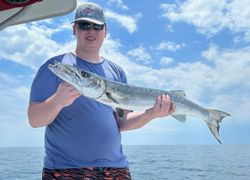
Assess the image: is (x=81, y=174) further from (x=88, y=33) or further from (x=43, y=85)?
(x=88, y=33)

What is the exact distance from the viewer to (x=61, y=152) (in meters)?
3.08

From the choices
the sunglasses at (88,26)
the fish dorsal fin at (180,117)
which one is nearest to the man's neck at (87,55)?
the sunglasses at (88,26)

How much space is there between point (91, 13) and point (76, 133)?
3.06 ft

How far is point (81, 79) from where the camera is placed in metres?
3.04

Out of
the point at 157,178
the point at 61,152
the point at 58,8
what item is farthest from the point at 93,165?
the point at 157,178

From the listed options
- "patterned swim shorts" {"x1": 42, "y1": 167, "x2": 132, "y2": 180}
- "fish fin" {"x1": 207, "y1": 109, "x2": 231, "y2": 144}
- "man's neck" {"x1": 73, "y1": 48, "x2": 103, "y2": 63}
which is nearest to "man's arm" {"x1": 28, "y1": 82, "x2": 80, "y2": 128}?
"patterned swim shorts" {"x1": 42, "y1": 167, "x2": 132, "y2": 180}

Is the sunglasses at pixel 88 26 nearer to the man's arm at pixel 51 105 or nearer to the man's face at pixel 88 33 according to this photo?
the man's face at pixel 88 33

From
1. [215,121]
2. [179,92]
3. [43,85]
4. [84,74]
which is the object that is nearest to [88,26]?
[84,74]

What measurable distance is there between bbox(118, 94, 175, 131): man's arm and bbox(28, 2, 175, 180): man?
0.60ft

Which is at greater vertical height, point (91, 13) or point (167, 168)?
point (91, 13)

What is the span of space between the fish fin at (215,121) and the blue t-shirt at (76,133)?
139 cm

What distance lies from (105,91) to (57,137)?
486 millimetres

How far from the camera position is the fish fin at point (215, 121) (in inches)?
170

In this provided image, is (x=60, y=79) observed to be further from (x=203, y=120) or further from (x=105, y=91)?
(x=203, y=120)
